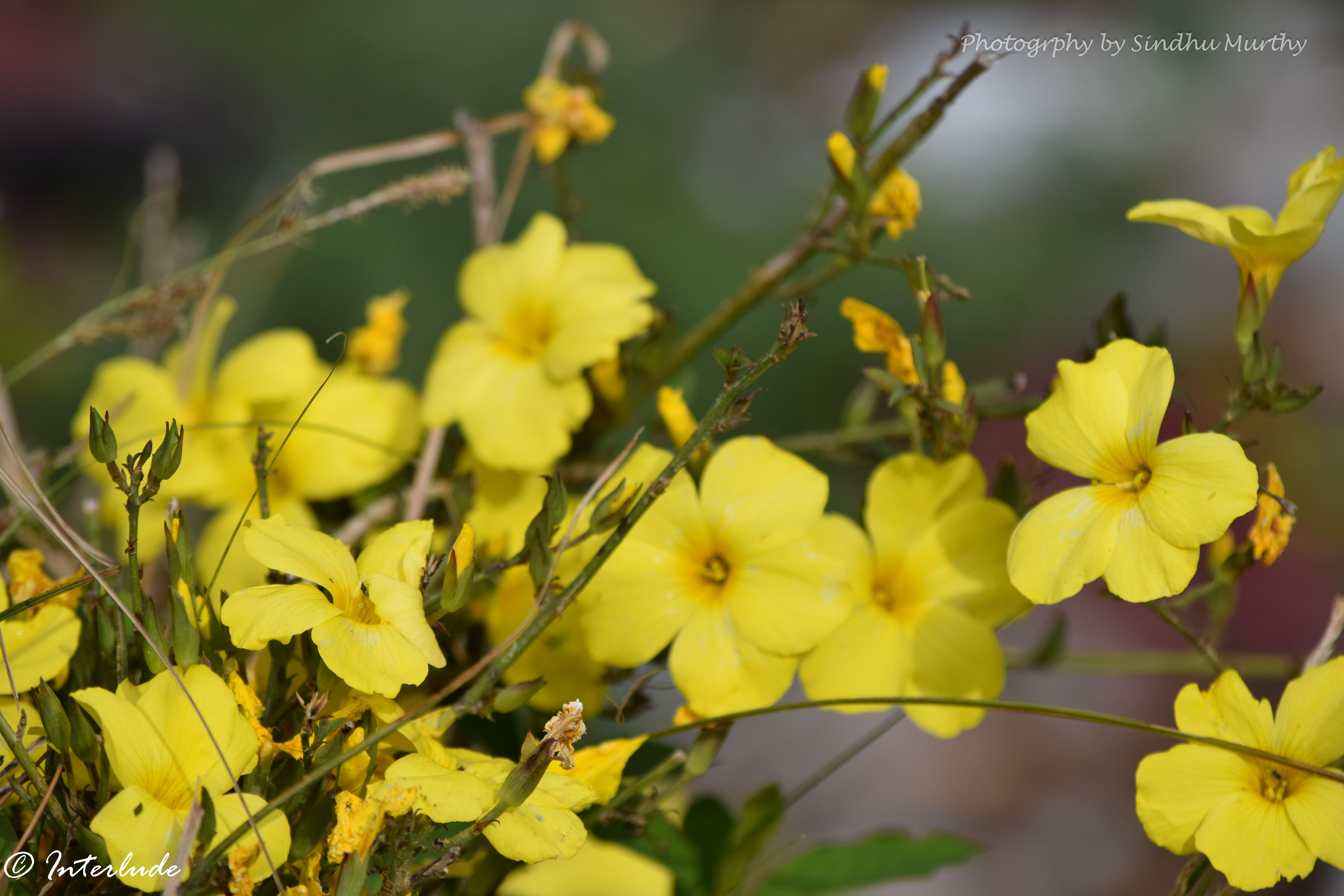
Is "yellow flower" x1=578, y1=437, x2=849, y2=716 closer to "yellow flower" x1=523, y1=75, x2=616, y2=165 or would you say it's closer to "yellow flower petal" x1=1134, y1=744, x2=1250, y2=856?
"yellow flower petal" x1=1134, y1=744, x2=1250, y2=856

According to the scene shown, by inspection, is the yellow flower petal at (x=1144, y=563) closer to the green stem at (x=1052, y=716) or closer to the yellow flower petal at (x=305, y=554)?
the green stem at (x=1052, y=716)

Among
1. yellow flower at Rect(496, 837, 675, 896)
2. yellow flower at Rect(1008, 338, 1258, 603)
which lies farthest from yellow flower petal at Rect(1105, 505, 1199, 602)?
yellow flower at Rect(496, 837, 675, 896)

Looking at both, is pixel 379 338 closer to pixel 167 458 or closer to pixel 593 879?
pixel 167 458

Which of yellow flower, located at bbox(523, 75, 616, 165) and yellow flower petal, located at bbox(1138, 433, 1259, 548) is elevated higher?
yellow flower, located at bbox(523, 75, 616, 165)

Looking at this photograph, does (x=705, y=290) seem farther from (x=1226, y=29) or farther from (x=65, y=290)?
(x=1226, y=29)

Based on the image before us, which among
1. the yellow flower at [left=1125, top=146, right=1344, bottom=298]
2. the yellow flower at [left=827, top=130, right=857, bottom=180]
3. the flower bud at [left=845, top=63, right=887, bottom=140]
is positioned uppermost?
the flower bud at [left=845, top=63, right=887, bottom=140]

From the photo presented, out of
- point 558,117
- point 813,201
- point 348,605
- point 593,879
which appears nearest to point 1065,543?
point 348,605
